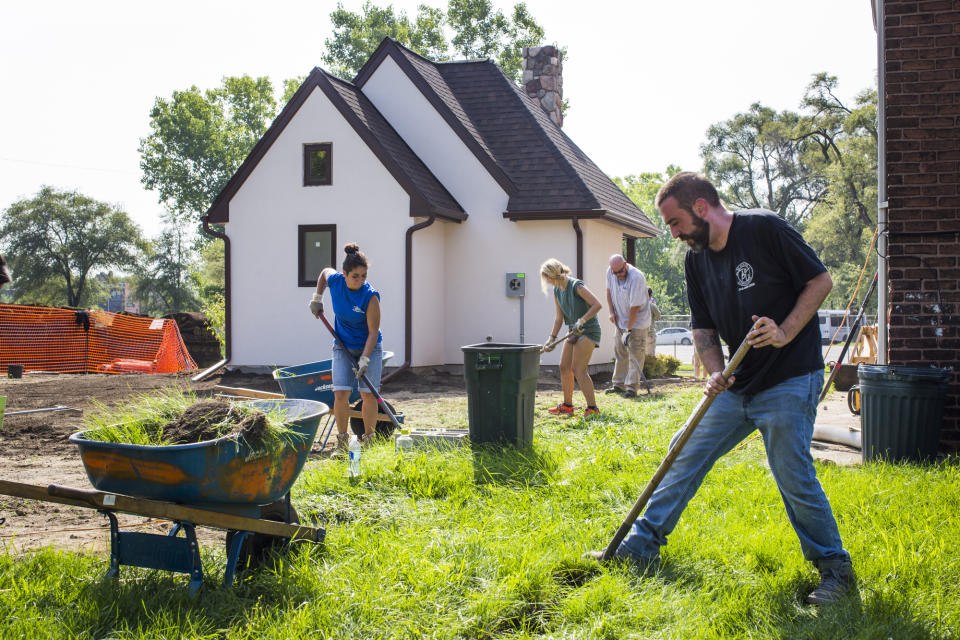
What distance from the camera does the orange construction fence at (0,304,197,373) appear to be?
2084 cm

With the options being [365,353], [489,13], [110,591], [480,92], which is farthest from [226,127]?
[110,591]

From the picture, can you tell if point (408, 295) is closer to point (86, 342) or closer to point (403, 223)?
point (403, 223)

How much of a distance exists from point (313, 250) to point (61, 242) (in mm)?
49829

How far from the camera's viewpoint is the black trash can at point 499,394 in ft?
22.5

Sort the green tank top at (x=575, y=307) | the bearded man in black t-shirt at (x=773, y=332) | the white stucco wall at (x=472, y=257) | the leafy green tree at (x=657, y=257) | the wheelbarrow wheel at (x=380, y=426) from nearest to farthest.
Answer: the bearded man in black t-shirt at (x=773, y=332)
the wheelbarrow wheel at (x=380, y=426)
the green tank top at (x=575, y=307)
the white stucco wall at (x=472, y=257)
the leafy green tree at (x=657, y=257)

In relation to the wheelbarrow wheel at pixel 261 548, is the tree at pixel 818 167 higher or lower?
higher

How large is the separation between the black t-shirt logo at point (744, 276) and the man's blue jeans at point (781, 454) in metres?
0.48

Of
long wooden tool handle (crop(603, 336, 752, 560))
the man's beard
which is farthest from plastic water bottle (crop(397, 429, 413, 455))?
the man's beard

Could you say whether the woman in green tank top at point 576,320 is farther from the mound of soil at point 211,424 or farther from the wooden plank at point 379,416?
the mound of soil at point 211,424

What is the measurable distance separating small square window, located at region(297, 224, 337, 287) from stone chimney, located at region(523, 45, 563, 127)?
29.3 feet

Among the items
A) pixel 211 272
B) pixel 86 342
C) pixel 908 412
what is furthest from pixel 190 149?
pixel 908 412

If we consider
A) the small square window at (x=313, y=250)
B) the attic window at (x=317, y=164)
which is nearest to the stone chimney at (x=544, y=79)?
the attic window at (x=317, y=164)

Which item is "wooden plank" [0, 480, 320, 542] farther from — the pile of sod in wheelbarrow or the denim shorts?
the denim shorts

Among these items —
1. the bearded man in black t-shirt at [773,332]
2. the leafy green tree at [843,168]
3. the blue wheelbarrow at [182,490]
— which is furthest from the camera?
the leafy green tree at [843,168]
